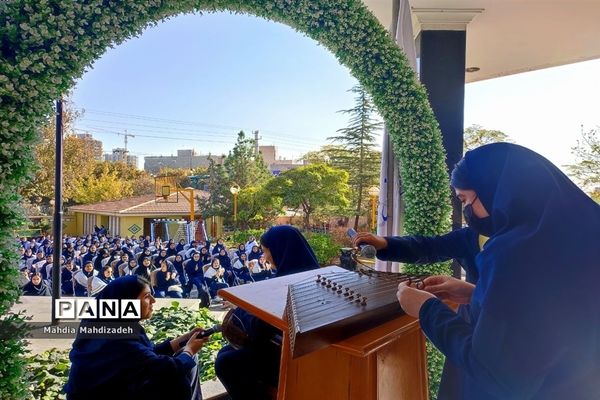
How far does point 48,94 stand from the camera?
1.79 meters

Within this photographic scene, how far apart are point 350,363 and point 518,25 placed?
3933 mm

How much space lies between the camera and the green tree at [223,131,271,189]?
10.2m

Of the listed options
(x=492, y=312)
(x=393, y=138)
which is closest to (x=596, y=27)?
(x=393, y=138)

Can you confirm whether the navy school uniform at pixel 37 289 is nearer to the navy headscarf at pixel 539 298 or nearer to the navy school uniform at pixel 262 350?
the navy school uniform at pixel 262 350

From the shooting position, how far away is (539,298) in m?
1.00

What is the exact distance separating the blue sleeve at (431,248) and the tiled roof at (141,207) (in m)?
7.24

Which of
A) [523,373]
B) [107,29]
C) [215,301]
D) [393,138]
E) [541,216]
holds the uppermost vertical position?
[107,29]

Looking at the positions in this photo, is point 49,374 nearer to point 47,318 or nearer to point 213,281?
point 47,318

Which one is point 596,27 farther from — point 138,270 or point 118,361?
point 138,270

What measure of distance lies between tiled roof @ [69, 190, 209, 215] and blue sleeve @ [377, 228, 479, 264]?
7239 millimetres

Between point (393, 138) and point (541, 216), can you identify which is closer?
point (541, 216)

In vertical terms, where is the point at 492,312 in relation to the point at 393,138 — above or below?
below

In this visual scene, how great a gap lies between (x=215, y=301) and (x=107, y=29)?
478cm

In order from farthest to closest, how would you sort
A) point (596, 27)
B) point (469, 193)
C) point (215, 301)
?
1. point (215, 301)
2. point (596, 27)
3. point (469, 193)
